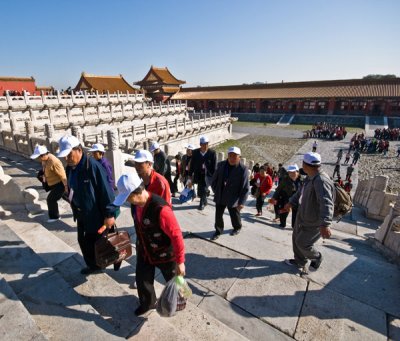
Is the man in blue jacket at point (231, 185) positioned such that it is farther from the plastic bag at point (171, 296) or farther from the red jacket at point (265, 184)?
the plastic bag at point (171, 296)

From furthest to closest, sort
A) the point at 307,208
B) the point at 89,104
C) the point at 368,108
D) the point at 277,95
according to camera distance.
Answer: the point at 277,95 < the point at 368,108 < the point at 89,104 < the point at 307,208

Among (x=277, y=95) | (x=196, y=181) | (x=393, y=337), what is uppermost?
(x=277, y=95)

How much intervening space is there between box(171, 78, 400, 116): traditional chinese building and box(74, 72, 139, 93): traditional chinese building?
9.11 meters

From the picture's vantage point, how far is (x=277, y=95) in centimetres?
3741

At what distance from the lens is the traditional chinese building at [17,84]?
28438 mm

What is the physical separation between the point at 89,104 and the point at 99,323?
23.1 m

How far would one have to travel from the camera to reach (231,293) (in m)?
2.90

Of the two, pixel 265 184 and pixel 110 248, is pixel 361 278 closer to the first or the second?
pixel 265 184

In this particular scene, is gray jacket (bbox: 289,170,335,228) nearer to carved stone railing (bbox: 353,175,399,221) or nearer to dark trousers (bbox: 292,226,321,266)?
dark trousers (bbox: 292,226,321,266)

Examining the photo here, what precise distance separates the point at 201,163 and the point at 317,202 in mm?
2674

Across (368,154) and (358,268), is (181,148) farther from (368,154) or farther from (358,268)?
(358,268)

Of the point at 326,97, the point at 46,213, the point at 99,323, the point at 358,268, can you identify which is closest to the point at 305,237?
the point at 358,268

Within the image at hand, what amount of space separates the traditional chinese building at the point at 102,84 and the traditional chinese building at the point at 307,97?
29.9 ft

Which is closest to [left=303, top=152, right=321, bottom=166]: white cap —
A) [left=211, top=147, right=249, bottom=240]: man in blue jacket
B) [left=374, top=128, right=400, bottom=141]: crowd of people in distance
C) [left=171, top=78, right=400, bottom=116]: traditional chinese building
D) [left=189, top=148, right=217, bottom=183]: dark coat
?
[left=211, top=147, right=249, bottom=240]: man in blue jacket
